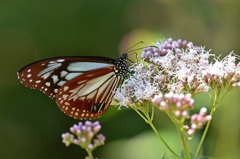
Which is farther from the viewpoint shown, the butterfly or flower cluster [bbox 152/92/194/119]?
the butterfly

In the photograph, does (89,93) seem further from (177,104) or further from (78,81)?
(177,104)

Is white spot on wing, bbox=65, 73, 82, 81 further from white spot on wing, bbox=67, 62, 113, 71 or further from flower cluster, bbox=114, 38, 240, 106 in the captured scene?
flower cluster, bbox=114, 38, 240, 106

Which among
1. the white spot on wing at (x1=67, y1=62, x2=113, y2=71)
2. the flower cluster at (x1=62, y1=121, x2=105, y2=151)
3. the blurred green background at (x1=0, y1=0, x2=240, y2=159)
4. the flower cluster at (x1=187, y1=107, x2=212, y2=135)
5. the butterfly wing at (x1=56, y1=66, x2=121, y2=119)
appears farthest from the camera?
the blurred green background at (x1=0, y1=0, x2=240, y2=159)

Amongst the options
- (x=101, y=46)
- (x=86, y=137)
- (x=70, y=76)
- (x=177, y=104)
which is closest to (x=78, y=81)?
(x=70, y=76)

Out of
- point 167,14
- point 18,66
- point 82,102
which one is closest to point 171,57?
point 82,102

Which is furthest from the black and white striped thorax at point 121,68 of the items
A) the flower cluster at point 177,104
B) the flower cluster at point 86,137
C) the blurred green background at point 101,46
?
the blurred green background at point 101,46


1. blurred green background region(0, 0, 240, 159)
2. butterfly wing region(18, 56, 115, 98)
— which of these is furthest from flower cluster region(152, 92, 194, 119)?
blurred green background region(0, 0, 240, 159)

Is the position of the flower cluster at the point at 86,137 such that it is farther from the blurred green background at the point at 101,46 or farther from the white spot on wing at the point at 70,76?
the blurred green background at the point at 101,46
